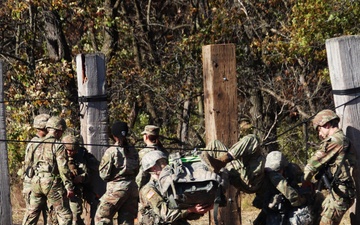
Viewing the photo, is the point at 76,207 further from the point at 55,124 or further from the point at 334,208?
the point at 334,208

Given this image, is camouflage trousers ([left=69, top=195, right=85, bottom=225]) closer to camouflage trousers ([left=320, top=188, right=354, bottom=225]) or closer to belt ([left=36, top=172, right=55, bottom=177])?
belt ([left=36, top=172, right=55, bottom=177])

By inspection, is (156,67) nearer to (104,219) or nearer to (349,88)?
(104,219)

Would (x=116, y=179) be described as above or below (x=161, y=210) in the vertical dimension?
above

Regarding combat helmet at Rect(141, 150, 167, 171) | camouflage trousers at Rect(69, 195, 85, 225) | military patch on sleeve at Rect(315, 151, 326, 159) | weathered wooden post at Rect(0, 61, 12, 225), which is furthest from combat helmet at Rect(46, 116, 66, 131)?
military patch on sleeve at Rect(315, 151, 326, 159)

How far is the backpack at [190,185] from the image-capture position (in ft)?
27.4

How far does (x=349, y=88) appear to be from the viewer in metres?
8.88

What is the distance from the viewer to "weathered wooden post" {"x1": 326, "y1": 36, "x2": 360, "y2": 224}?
29.0 ft

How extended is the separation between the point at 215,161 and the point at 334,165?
1210mm

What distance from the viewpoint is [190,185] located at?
8.36 meters

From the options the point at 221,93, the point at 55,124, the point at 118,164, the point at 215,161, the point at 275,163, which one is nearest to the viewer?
the point at 215,161

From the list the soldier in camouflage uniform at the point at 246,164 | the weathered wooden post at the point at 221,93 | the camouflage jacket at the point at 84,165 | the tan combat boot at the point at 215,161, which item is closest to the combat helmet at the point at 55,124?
the camouflage jacket at the point at 84,165

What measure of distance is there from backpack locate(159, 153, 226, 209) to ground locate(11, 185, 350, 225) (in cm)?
441

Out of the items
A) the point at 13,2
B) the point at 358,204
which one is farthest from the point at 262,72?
the point at 358,204

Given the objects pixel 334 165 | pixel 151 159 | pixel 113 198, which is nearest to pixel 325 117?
pixel 334 165
